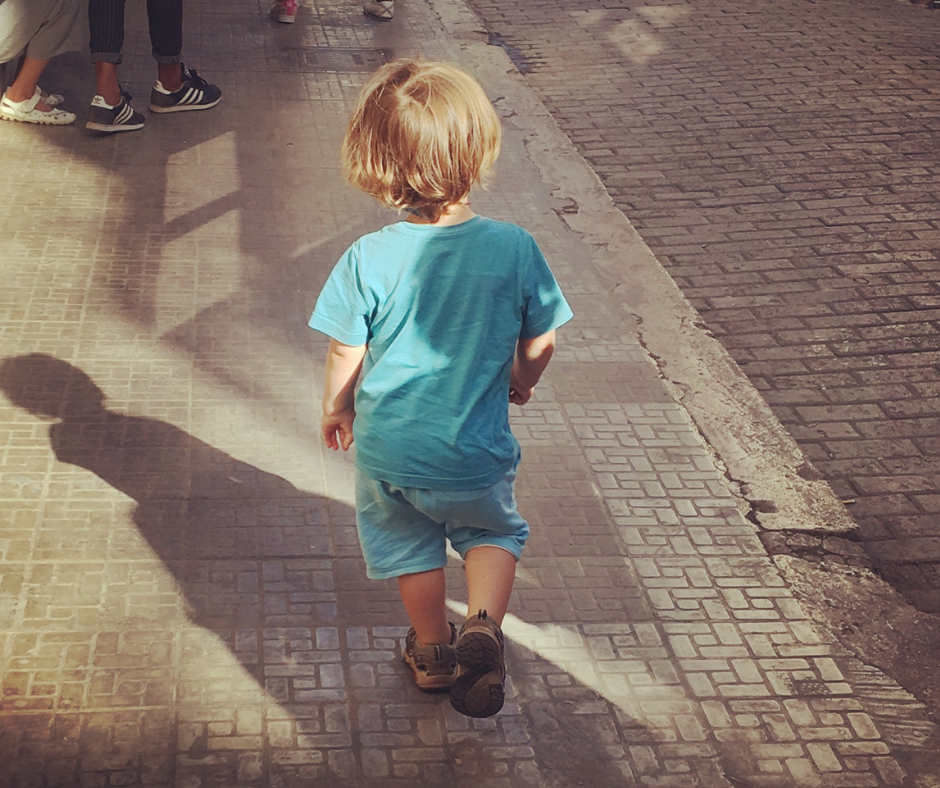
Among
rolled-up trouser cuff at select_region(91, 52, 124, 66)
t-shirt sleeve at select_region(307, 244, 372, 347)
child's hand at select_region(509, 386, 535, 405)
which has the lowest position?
rolled-up trouser cuff at select_region(91, 52, 124, 66)

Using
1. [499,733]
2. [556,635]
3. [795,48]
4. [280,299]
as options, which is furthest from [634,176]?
[499,733]

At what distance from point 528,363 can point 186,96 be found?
4526 millimetres

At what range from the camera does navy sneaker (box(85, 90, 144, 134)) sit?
6.00 meters

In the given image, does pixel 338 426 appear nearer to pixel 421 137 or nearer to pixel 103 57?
pixel 421 137

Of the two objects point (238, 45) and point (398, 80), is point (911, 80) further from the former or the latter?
point (398, 80)

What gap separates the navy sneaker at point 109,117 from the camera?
5996 millimetres

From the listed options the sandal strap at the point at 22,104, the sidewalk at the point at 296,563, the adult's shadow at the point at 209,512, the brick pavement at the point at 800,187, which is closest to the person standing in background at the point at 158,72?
the sandal strap at the point at 22,104

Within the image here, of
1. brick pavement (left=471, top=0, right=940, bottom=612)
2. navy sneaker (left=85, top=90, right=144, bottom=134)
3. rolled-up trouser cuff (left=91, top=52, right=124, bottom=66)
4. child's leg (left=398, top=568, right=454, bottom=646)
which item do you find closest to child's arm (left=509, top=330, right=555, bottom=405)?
child's leg (left=398, top=568, right=454, bottom=646)

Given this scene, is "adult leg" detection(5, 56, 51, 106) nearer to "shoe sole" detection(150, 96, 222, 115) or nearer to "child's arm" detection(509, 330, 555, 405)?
"shoe sole" detection(150, 96, 222, 115)

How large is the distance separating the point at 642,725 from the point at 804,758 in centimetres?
40

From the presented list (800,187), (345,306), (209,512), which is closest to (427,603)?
(345,306)

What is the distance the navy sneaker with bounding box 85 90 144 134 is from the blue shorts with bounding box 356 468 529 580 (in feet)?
13.5

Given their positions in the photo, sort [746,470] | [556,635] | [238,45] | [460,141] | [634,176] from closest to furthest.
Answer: [460,141] → [556,635] → [746,470] → [634,176] → [238,45]

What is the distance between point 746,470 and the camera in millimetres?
3941
